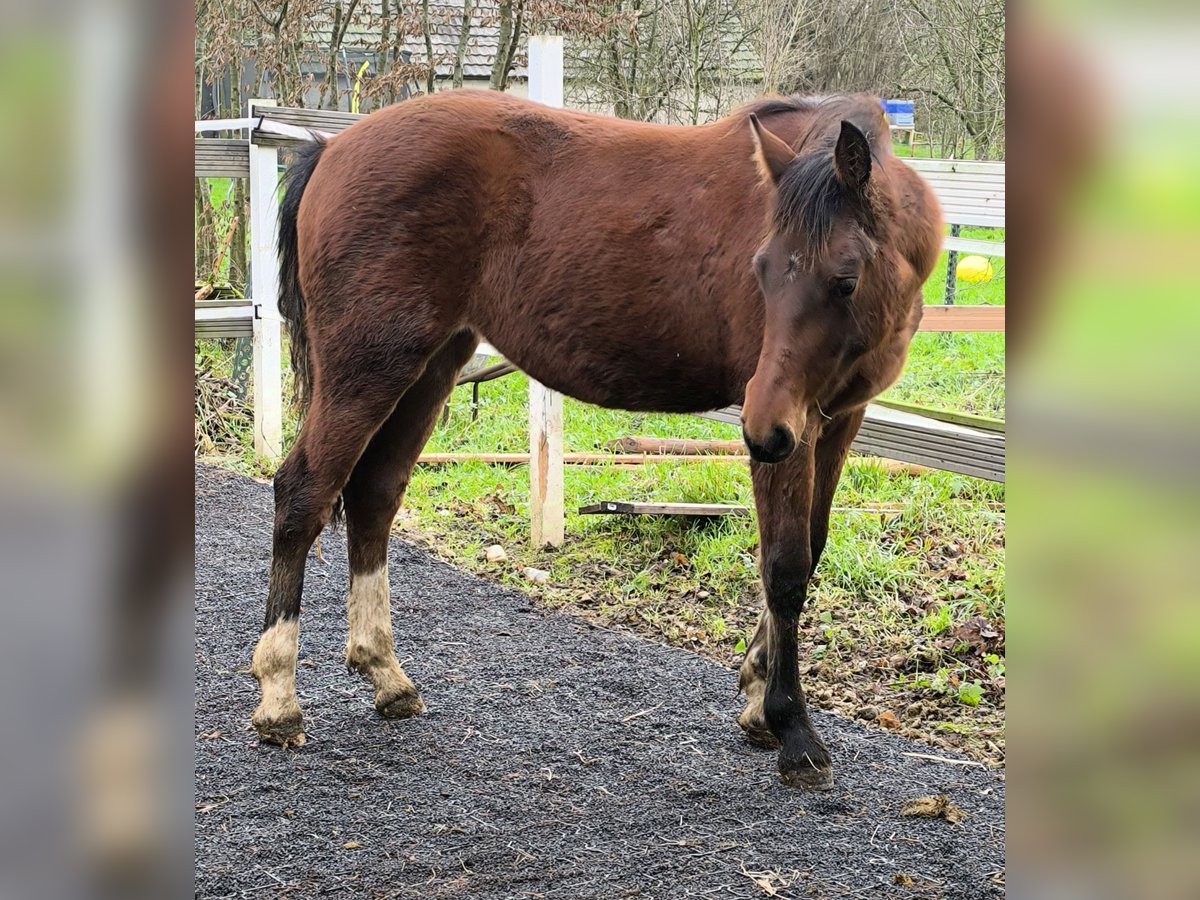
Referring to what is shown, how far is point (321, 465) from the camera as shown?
3439 millimetres

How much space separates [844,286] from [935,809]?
1.44 m

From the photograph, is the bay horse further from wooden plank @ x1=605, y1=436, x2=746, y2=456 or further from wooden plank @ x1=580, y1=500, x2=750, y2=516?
wooden plank @ x1=605, y1=436, x2=746, y2=456

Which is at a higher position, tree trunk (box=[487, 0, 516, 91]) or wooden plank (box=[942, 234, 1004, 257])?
tree trunk (box=[487, 0, 516, 91])

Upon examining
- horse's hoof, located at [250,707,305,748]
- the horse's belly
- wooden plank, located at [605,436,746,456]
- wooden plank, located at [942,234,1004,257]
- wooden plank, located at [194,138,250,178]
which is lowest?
horse's hoof, located at [250,707,305,748]

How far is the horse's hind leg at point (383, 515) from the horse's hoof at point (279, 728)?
34 cm

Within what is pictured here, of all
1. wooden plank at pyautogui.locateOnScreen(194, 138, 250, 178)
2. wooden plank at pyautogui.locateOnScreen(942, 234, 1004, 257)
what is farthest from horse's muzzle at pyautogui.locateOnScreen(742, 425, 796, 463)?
wooden plank at pyautogui.locateOnScreen(194, 138, 250, 178)

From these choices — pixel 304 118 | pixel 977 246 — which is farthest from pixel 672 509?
pixel 304 118

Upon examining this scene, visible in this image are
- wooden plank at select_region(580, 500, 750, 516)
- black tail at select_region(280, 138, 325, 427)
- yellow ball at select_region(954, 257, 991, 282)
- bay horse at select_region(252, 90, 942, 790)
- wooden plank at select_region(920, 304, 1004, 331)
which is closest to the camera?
bay horse at select_region(252, 90, 942, 790)

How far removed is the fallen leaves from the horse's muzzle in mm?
1084

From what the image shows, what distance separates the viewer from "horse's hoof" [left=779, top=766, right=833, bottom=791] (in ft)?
10.1

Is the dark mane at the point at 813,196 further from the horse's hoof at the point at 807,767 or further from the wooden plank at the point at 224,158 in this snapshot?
the wooden plank at the point at 224,158
